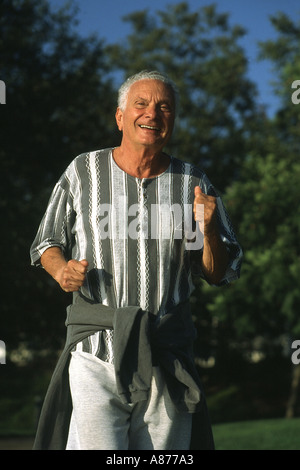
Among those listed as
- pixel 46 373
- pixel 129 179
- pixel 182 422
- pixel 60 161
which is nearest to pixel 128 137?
pixel 129 179

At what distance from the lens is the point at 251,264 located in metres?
18.9

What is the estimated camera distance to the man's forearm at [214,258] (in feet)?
9.48

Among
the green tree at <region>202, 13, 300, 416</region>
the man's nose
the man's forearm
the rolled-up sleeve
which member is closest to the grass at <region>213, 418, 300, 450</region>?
the green tree at <region>202, 13, 300, 416</region>

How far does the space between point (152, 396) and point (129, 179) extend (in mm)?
824

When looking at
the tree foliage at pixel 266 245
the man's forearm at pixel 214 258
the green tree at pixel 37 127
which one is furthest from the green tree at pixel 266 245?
the man's forearm at pixel 214 258

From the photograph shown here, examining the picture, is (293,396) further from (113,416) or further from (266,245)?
(113,416)

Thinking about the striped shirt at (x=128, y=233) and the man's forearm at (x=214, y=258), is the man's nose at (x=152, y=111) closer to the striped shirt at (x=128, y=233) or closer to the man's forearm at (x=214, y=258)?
the striped shirt at (x=128, y=233)

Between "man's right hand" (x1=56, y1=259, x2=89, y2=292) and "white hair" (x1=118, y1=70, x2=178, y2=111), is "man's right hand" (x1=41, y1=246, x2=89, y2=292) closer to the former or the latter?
"man's right hand" (x1=56, y1=259, x2=89, y2=292)

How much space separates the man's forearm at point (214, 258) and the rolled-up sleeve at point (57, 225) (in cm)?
54

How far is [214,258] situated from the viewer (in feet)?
9.62

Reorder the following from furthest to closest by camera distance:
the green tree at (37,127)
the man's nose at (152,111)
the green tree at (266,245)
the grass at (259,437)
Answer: the green tree at (37,127) → the green tree at (266,245) → the grass at (259,437) → the man's nose at (152,111)

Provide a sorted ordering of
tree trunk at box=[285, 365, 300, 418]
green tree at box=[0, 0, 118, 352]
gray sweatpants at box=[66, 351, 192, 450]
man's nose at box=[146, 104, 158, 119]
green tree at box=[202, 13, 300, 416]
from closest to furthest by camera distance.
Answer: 1. gray sweatpants at box=[66, 351, 192, 450]
2. man's nose at box=[146, 104, 158, 119]
3. green tree at box=[202, 13, 300, 416]
4. green tree at box=[0, 0, 118, 352]
5. tree trunk at box=[285, 365, 300, 418]

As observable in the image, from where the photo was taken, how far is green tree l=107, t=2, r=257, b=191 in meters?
30.8
